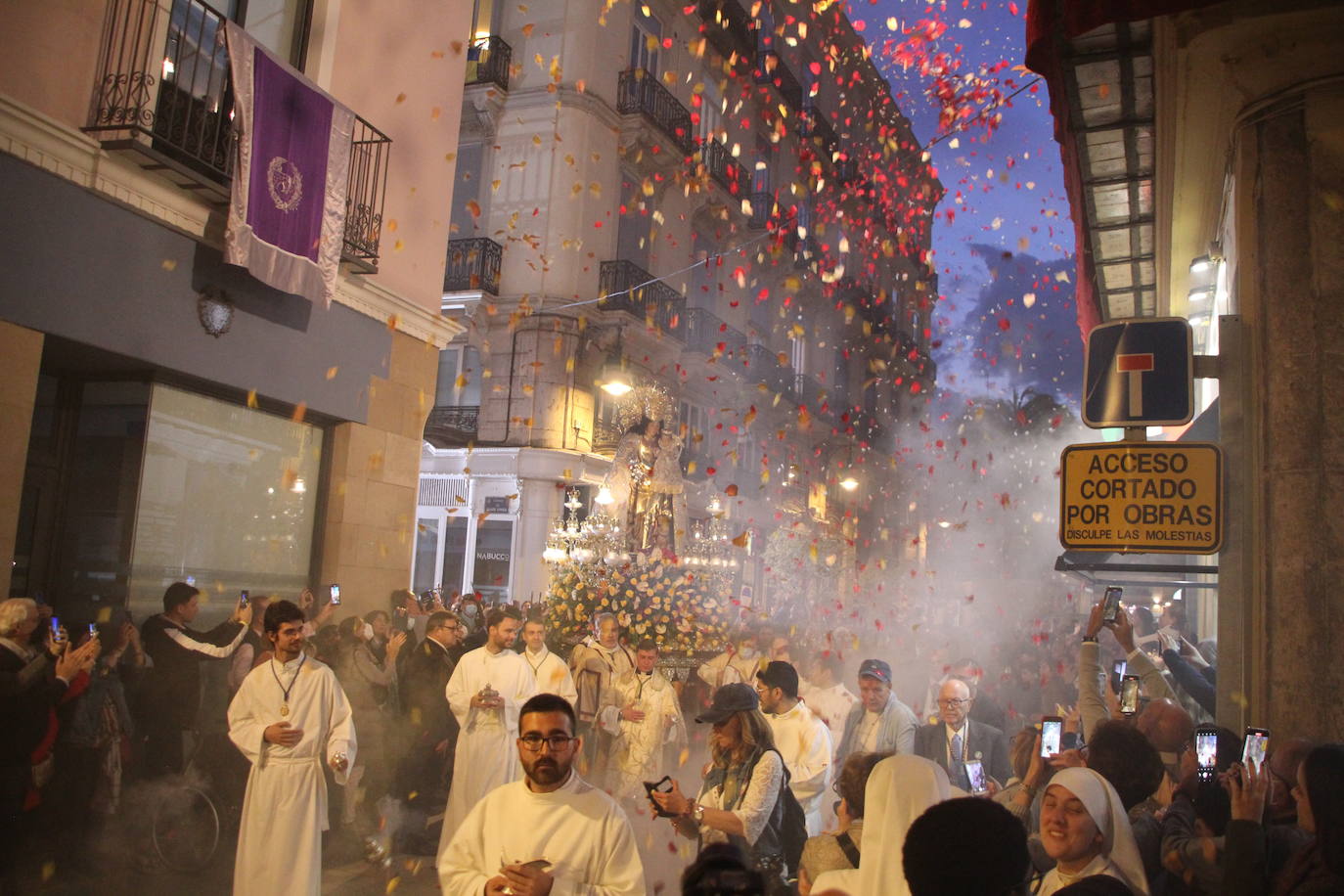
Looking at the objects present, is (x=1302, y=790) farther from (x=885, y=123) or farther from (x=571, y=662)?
(x=885, y=123)

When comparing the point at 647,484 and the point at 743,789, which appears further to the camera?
the point at 647,484

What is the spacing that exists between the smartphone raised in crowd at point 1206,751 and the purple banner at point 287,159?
24.2 feet

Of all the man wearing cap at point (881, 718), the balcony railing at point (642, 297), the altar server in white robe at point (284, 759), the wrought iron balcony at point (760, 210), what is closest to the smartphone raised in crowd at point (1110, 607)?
the man wearing cap at point (881, 718)

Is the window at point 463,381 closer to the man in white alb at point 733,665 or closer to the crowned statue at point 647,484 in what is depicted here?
the crowned statue at point 647,484

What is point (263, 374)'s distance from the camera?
8.95 metres

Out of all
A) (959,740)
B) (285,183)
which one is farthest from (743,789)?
(285,183)

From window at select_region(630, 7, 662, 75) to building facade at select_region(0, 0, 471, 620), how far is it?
540 inches

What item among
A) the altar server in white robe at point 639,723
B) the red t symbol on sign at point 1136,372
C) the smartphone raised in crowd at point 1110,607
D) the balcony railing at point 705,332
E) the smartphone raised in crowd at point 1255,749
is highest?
the balcony railing at point 705,332

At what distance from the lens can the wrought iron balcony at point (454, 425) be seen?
22.1 m

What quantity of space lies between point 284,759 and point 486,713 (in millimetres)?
2227

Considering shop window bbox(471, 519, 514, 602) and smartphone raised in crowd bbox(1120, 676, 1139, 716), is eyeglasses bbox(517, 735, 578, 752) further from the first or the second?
shop window bbox(471, 519, 514, 602)

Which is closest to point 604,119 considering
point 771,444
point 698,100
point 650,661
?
point 698,100

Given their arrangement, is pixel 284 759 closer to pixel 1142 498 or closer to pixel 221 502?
pixel 221 502

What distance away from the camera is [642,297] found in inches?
906
